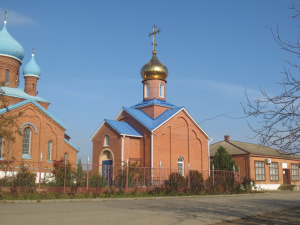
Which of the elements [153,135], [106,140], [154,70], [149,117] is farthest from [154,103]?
[106,140]

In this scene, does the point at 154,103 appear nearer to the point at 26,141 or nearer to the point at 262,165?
the point at 26,141

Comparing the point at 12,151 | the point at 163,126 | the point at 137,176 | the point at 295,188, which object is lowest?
the point at 295,188

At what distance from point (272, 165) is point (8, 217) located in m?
29.2

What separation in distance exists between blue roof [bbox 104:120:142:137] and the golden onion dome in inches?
203

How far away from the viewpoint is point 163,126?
25422mm

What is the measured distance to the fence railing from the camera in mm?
15348

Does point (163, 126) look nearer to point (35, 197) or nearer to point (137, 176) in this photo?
point (137, 176)

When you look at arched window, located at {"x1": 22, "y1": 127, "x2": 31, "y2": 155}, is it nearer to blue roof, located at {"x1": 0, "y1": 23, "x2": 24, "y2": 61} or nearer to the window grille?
blue roof, located at {"x1": 0, "y1": 23, "x2": 24, "y2": 61}

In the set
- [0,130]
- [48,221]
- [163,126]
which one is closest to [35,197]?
[0,130]

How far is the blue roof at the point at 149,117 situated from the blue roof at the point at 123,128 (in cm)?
90

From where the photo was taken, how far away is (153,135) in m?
24.5

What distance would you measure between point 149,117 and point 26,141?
9.81 metres

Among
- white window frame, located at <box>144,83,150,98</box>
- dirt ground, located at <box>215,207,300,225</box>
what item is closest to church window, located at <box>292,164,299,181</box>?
white window frame, located at <box>144,83,150,98</box>

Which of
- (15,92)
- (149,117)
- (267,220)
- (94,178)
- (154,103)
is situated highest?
(15,92)
